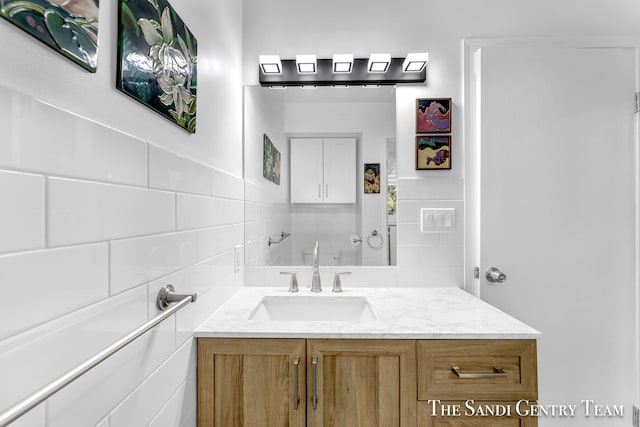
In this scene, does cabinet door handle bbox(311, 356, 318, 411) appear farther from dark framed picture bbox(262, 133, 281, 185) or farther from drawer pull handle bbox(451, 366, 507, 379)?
dark framed picture bbox(262, 133, 281, 185)

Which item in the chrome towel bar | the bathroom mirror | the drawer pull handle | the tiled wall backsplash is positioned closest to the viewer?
the chrome towel bar

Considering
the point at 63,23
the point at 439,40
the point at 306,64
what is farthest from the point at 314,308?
the point at 439,40

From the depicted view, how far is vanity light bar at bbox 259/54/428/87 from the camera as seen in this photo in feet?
5.30

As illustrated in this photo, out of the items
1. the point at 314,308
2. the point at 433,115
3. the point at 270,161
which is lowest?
the point at 314,308

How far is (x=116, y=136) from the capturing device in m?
0.67

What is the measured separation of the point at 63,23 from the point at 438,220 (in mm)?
1503

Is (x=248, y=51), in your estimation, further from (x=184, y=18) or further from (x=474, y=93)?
(x=474, y=93)

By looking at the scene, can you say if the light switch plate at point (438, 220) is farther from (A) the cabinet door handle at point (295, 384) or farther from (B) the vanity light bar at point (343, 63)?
(A) the cabinet door handle at point (295, 384)

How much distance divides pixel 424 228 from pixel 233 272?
0.91 metres

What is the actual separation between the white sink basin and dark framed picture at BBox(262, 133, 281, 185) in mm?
591

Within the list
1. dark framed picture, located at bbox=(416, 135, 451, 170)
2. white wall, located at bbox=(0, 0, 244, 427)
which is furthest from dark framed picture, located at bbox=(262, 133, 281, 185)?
dark framed picture, located at bbox=(416, 135, 451, 170)

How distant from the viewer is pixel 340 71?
1.66m

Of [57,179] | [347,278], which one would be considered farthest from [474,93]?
[57,179]

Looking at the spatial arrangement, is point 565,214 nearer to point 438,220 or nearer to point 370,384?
point 438,220
